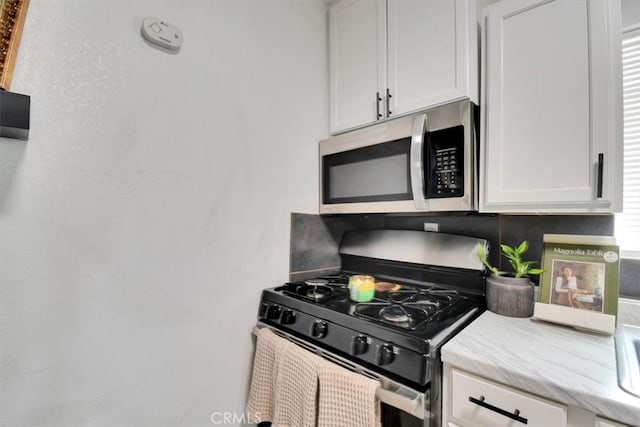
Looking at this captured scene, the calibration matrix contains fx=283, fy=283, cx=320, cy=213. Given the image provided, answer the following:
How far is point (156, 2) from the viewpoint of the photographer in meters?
1.06

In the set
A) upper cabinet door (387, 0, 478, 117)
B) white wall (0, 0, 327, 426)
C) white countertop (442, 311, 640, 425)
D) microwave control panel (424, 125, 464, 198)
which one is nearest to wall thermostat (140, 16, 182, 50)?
white wall (0, 0, 327, 426)

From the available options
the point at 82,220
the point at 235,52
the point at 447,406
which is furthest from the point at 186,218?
the point at 447,406

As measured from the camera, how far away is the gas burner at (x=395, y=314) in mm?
961

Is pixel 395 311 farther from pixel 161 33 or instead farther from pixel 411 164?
pixel 161 33

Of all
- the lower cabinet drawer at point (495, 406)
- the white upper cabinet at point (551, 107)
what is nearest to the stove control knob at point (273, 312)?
the lower cabinet drawer at point (495, 406)

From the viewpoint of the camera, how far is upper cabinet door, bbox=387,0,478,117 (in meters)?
1.11

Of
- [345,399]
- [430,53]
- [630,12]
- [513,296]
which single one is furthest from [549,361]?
[630,12]

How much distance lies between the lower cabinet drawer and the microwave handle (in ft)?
2.08

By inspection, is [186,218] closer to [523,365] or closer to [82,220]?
[82,220]

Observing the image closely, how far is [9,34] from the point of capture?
773mm

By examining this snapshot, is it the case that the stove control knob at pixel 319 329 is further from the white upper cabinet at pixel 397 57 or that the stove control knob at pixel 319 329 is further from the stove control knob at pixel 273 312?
the white upper cabinet at pixel 397 57

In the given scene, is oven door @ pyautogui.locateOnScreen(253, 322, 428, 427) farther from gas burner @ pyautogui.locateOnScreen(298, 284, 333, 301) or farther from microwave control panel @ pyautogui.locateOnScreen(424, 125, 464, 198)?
microwave control panel @ pyautogui.locateOnScreen(424, 125, 464, 198)

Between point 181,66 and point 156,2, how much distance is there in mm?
225

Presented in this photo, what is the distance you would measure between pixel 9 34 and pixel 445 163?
1439mm
